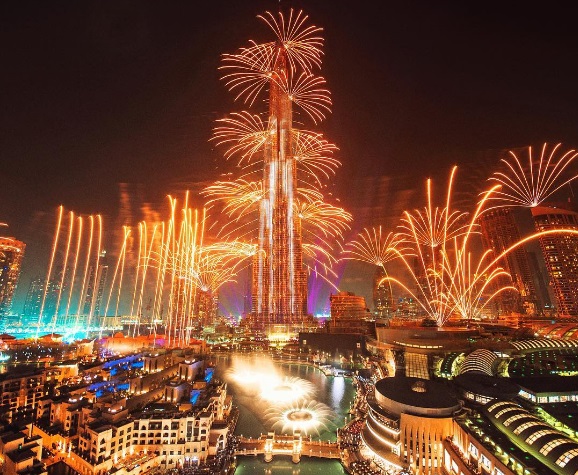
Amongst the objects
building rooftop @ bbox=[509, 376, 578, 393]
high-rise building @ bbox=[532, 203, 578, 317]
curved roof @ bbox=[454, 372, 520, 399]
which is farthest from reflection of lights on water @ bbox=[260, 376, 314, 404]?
high-rise building @ bbox=[532, 203, 578, 317]

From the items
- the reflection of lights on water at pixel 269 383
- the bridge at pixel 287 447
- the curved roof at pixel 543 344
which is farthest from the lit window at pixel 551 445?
the reflection of lights on water at pixel 269 383

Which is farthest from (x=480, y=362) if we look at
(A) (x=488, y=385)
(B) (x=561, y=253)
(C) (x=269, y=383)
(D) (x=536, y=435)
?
(B) (x=561, y=253)

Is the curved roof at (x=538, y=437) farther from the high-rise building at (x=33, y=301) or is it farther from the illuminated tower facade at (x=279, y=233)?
the high-rise building at (x=33, y=301)

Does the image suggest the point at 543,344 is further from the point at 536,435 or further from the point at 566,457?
the point at 566,457

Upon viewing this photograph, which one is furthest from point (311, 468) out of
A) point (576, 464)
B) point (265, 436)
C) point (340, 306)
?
point (340, 306)

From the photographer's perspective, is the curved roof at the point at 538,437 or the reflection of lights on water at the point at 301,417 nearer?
the curved roof at the point at 538,437

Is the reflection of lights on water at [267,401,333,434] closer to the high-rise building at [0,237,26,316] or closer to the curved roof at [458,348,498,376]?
the curved roof at [458,348,498,376]
